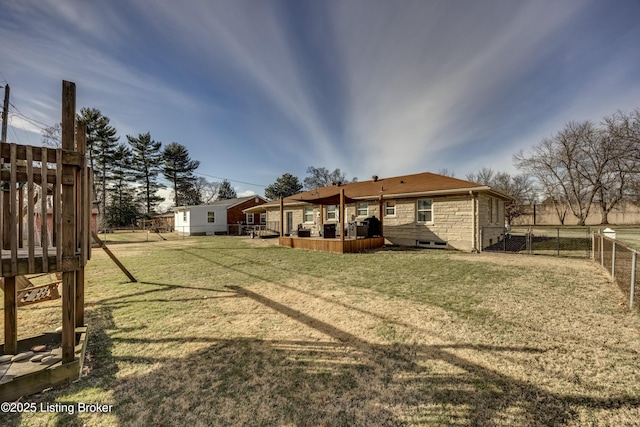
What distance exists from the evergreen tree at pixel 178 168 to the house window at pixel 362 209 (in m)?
38.9

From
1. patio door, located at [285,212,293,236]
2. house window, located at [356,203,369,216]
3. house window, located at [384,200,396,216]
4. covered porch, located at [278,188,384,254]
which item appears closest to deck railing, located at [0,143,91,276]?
covered porch, located at [278,188,384,254]

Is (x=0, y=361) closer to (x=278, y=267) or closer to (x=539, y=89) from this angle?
(x=278, y=267)

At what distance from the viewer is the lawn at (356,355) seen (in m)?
2.07

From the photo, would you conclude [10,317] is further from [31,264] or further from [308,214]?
[308,214]

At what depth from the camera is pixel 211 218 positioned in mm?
26875

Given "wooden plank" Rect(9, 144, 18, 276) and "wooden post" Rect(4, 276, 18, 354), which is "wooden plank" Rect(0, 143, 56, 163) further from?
"wooden post" Rect(4, 276, 18, 354)

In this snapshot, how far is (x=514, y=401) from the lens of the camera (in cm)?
216

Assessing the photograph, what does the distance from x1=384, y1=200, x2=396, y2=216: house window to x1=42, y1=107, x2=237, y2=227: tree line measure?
40.5 meters

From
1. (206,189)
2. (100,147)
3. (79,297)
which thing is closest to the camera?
(79,297)

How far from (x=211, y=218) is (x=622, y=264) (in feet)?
93.9

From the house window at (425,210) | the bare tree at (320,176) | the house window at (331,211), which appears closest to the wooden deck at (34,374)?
the house window at (425,210)

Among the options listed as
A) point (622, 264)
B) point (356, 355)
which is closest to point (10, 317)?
point (356, 355)

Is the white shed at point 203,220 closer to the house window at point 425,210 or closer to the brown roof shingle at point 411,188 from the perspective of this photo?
the brown roof shingle at point 411,188

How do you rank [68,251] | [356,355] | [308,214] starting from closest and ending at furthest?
[68,251] → [356,355] → [308,214]
